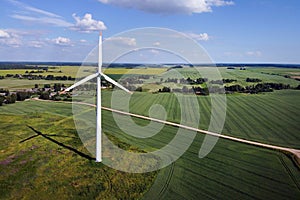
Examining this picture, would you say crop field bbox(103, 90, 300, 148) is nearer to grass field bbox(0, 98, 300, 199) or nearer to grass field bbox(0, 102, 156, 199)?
grass field bbox(0, 98, 300, 199)

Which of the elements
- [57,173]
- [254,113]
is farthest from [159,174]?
[254,113]

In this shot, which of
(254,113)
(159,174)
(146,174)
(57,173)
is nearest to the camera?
(57,173)

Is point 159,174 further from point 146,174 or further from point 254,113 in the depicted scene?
point 254,113

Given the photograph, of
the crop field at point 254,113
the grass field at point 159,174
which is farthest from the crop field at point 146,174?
the crop field at point 254,113

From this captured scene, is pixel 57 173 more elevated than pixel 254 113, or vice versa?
pixel 254 113

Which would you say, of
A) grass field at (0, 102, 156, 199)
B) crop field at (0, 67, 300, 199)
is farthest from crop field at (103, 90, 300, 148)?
grass field at (0, 102, 156, 199)

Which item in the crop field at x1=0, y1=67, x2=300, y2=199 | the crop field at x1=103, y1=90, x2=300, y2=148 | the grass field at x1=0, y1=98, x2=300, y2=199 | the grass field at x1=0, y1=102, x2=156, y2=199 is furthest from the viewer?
the crop field at x1=103, y1=90, x2=300, y2=148

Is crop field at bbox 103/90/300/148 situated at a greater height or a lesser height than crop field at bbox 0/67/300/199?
greater

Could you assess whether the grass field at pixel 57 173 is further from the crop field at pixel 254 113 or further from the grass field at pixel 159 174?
the crop field at pixel 254 113

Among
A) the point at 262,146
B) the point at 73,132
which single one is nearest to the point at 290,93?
the point at 262,146
